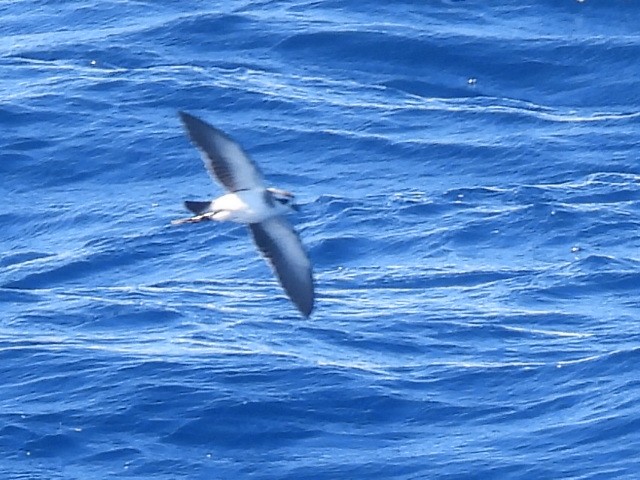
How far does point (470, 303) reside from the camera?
74.8 feet

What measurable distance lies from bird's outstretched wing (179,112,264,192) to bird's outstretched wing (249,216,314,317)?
17.2 inches

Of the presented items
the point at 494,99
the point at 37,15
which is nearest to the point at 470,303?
the point at 494,99

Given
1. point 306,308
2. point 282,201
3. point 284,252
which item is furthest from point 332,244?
point 306,308

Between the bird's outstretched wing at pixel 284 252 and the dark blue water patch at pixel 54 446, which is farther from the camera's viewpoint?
the dark blue water patch at pixel 54 446

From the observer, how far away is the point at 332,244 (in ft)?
78.8

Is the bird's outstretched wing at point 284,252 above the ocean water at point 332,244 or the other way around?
the other way around

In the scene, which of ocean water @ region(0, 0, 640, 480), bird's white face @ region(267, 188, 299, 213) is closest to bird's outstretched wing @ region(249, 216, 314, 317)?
bird's white face @ region(267, 188, 299, 213)

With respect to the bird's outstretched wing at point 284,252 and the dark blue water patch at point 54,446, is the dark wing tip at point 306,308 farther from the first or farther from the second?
the dark blue water patch at point 54,446

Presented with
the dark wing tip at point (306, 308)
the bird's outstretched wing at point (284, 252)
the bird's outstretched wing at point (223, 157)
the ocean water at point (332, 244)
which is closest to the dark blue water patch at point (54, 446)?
the ocean water at point (332, 244)

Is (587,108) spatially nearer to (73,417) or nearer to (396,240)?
(396,240)

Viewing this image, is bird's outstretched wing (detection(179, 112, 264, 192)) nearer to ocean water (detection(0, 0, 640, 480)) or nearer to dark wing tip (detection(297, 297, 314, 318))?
dark wing tip (detection(297, 297, 314, 318))

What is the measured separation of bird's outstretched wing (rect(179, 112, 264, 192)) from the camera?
15.0 meters

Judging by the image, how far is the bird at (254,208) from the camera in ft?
49.4

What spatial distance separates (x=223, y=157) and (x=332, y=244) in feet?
28.8
